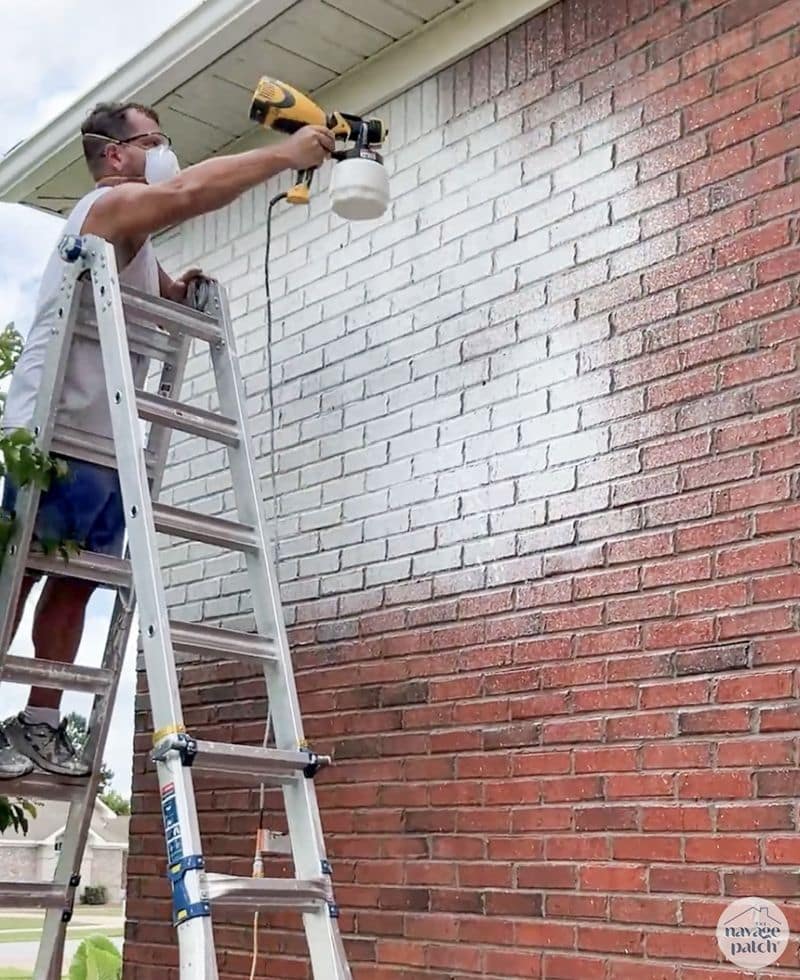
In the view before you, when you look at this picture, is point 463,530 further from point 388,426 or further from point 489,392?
point 388,426

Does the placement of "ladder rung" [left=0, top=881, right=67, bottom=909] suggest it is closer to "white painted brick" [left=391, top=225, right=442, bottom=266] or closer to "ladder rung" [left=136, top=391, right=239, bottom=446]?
"ladder rung" [left=136, top=391, right=239, bottom=446]

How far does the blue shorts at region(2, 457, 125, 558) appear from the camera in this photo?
3.03m

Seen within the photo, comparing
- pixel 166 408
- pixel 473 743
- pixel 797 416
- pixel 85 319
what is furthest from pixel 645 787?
pixel 85 319

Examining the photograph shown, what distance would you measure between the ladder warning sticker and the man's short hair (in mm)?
1801

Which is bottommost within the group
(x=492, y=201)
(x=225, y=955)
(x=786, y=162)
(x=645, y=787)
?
(x=225, y=955)

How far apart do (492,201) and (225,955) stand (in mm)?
2398

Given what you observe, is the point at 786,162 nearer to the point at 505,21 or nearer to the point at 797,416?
the point at 797,416

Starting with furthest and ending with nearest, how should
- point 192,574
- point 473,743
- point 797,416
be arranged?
point 192,574, point 473,743, point 797,416

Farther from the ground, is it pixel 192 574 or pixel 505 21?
pixel 505 21

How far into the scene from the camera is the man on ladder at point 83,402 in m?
2.99

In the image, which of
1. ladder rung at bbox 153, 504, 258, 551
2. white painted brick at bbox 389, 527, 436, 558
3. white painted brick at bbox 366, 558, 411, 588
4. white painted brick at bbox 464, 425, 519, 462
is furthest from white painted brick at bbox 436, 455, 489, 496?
ladder rung at bbox 153, 504, 258, 551

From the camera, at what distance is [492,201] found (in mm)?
3709

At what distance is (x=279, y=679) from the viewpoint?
279cm

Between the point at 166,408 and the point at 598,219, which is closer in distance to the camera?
the point at 166,408
